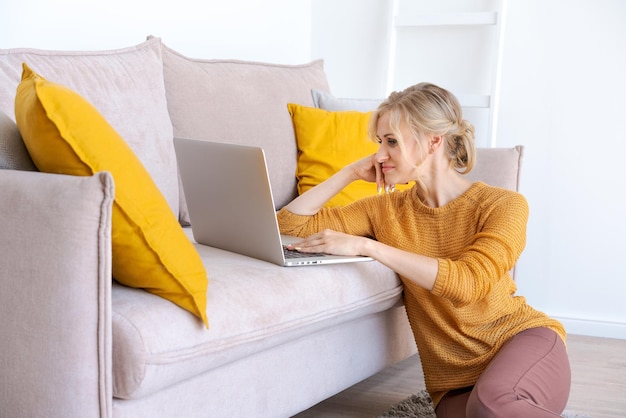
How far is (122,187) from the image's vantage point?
1.36 meters

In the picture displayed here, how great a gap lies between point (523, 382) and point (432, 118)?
59 centimetres

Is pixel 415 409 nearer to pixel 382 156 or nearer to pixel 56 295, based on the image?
pixel 382 156

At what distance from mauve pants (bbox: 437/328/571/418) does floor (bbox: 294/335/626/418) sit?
48 centimetres

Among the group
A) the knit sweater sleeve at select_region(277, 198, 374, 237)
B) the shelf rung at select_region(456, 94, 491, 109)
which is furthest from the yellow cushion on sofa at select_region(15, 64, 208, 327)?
the shelf rung at select_region(456, 94, 491, 109)

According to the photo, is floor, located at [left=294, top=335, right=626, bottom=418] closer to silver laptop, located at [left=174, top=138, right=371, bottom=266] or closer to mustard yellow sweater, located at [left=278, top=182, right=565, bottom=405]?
mustard yellow sweater, located at [left=278, top=182, right=565, bottom=405]

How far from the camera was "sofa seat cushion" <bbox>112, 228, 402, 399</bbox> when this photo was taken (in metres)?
1.32

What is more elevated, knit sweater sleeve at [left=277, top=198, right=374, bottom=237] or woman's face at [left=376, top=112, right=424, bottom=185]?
woman's face at [left=376, top=112, right=424, bottom=185]

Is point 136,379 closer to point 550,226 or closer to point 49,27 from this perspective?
point 49,27

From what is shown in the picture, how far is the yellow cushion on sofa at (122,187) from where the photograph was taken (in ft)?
4.42

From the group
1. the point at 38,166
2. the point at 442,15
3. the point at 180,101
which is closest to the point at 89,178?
the point at 38,166

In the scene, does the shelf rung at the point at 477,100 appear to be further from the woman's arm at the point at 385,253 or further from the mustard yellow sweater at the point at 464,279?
the woman's arm at the point at 385,253

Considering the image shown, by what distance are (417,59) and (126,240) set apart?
2.44 metres

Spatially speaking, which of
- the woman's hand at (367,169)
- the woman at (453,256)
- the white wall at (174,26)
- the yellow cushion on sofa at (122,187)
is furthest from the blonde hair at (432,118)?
the white wall at (174,26)

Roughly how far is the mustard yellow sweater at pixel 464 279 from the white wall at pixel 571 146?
1452 mm
